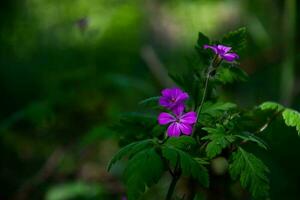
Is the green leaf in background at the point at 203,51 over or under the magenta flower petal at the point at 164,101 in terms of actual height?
over

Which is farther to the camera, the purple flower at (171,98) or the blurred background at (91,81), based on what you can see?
the blurred background at (91,81)

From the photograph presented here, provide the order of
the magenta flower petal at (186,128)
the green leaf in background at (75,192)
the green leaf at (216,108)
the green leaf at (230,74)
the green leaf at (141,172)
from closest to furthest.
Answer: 1. the green leaf at (141,172)
2. the magenta flower petal at (186,128)
3. the green leaf at (216,108)
4. the green leaf at (230,74)
5. the green leaf in background at (75,192)

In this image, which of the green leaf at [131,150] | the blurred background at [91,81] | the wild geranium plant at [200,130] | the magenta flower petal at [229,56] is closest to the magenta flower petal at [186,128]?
the wild geranium plant at [200,130]

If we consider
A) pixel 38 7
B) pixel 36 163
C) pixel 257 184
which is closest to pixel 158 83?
pixel 36 163

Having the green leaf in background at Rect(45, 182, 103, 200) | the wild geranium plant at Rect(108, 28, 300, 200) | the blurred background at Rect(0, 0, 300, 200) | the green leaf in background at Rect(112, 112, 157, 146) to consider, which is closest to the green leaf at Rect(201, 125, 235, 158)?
the wild geranium plant at Rect(108, 28, 300, 200)

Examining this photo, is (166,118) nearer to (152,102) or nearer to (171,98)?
(171,98)

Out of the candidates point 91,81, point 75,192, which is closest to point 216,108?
point 75,192

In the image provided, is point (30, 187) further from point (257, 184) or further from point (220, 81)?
point (257, 184)

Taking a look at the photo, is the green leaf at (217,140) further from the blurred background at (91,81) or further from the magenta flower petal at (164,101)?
the blurred background at (91,81)
